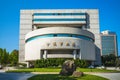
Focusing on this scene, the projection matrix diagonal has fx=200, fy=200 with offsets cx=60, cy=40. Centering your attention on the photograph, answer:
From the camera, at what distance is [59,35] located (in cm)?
6519

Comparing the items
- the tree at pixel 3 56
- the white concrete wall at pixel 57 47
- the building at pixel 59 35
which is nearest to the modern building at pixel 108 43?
the building at pixel 59 35

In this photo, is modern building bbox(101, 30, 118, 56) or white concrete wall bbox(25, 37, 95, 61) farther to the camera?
modern building bbox(101, 30, 118, 56)

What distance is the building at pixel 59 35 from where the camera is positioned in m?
63.8

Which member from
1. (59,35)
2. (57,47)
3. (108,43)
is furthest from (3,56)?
(108,43)

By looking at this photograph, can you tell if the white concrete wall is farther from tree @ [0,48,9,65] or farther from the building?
tree @ [0,48,9,65]

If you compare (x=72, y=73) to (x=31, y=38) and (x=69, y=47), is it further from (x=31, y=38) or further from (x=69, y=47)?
(x=31, y=38)

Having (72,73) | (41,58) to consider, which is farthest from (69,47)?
(72,73)

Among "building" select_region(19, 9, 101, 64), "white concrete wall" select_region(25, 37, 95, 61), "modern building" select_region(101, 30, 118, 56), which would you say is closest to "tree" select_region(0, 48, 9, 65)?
"building" select_region(19, 9, 101, 64)

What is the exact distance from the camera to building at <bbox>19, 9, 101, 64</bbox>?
63.8m

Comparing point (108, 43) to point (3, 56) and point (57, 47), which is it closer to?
point (3, 56)

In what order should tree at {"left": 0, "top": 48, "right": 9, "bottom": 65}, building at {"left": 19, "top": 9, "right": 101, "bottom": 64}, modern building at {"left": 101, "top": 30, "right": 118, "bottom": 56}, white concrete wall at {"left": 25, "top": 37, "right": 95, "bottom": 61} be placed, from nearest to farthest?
1. white concrete wall at {"left": 25, "top": 37, "right": 95, "bottom": 61}
2. building at {"left": 19, "top": 9, "right": 101, "bottom": 64}
3. tree at {"left": 0, "top": 48, "right": 9, "bottom": 65}
4. modern building at {"left": 101, "top": 30, "right": 118, "bottom": 56}

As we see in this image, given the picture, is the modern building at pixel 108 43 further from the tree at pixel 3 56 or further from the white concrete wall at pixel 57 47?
the white concrete wall at pixel 57 47

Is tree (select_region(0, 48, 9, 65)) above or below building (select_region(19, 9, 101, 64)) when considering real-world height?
below

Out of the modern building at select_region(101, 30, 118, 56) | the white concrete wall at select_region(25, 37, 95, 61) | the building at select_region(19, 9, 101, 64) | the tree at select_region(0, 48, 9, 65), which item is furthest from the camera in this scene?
the modern building at select_region(101, 30, 118, 56)
